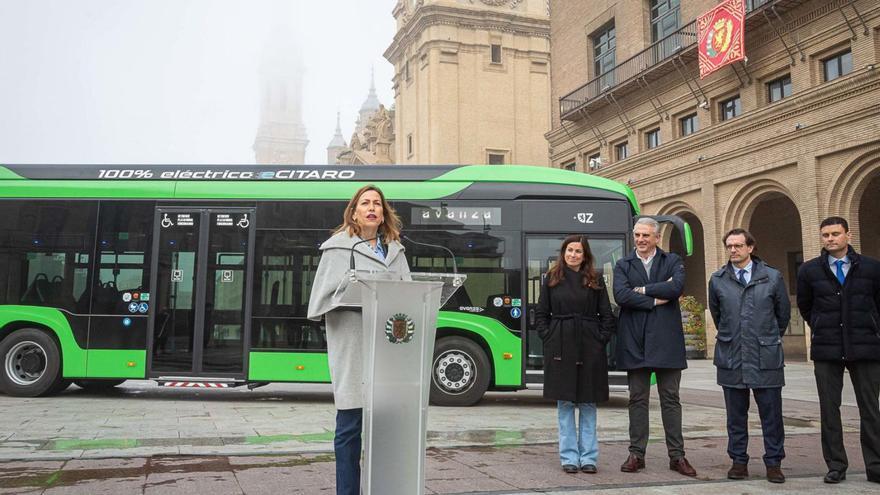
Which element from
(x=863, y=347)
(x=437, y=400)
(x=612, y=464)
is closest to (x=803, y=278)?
(x=863, y=347)

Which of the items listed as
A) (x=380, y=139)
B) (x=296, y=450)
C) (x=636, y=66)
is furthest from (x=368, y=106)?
(x=296, y=450)

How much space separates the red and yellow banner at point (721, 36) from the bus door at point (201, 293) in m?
15.4

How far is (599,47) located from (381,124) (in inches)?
1296

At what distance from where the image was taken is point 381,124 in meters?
60.9

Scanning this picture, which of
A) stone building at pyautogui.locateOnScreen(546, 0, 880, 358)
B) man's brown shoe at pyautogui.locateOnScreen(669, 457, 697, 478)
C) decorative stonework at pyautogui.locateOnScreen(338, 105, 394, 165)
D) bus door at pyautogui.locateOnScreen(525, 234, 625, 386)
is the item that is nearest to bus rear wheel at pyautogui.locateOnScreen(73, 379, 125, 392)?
bus door at pyautogui.locateOnScreen(525, 234, 625, 386)

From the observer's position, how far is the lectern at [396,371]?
3.59 m

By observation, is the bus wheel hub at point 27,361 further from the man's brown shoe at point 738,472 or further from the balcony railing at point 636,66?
the balcony railing at point 636,66

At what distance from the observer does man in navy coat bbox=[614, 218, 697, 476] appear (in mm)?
5867

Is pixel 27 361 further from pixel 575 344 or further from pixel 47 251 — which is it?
pixel 575 344

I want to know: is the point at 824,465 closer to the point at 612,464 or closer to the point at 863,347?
the point at 863,347

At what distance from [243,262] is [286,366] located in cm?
166

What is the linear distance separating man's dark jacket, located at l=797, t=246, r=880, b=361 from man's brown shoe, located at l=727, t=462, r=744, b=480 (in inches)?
41.5

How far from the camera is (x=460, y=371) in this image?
1055cm

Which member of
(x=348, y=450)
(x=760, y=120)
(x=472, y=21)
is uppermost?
(x=472, y=21)
